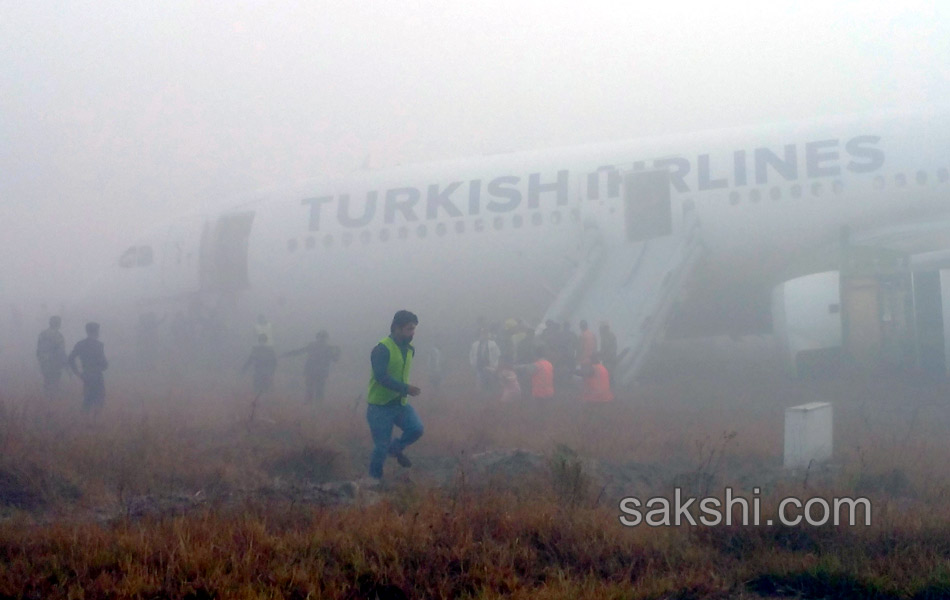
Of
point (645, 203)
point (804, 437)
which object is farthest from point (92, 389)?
point (645, 203)

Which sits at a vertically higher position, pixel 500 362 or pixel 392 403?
pixel 500 362

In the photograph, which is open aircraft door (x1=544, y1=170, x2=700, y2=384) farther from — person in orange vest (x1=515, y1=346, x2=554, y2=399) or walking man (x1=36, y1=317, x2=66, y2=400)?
walking man (x1=36, y1=317, x2=66, y2=400)

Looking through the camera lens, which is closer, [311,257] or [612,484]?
[612,484]

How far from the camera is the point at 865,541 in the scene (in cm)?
477

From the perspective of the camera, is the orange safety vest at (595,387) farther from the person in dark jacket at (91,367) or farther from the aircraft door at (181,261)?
the aircraft door at (181,261)

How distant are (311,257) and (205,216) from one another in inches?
108

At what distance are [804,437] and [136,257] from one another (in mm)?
14091

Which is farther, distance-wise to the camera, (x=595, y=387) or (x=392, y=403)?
(x=595, y=387)

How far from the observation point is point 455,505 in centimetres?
542

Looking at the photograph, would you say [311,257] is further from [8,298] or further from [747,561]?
[8,298]

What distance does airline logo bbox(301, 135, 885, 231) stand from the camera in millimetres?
13805

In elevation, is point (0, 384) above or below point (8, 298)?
below

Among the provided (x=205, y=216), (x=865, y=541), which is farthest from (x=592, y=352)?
(x=205, y=216)

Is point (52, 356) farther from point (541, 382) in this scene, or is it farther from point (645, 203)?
point (645, 203)
